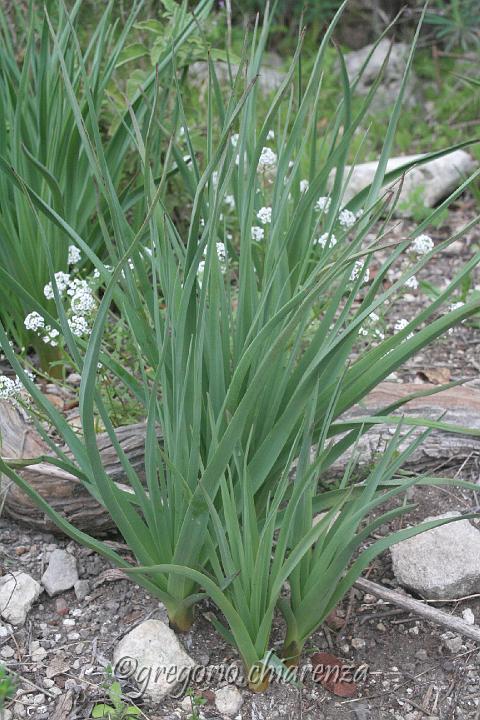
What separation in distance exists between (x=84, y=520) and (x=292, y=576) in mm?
564

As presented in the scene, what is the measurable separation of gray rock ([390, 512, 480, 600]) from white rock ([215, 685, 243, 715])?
0.46 meters

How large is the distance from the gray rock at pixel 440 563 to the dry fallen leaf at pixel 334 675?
0.26 metres

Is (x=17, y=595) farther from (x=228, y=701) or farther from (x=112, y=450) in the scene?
(x=228, y=701)

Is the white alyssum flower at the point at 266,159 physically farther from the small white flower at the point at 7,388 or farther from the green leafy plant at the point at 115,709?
the green leafy plant at the point at 115,709

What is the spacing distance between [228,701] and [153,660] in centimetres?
15

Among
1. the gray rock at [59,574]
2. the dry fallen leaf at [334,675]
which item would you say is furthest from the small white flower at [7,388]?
the dry fallen leaf at [334,675]

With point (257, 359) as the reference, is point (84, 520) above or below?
below

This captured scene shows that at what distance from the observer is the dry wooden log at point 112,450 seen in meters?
1.85

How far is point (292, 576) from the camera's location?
1485 millimetres

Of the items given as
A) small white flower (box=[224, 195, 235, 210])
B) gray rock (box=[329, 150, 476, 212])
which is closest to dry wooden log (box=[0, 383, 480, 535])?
small white flower (box=[224, 195, 235, 210])

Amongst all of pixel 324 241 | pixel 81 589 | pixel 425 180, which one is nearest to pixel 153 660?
pixel 81 589

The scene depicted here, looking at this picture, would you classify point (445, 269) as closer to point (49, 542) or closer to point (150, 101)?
point (150, 101)

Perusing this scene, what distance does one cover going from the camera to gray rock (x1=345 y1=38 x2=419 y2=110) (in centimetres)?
465

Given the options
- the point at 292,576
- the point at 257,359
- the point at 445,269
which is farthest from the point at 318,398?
the point at 445,269
